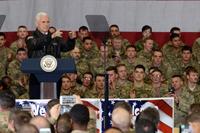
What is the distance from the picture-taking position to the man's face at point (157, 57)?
1578cm

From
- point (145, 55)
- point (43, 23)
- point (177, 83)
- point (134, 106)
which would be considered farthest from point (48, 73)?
point (145, 55)

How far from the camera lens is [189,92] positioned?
14617 millimetres

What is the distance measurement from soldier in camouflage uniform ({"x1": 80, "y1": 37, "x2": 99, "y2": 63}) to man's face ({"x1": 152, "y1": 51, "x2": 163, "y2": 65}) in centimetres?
111

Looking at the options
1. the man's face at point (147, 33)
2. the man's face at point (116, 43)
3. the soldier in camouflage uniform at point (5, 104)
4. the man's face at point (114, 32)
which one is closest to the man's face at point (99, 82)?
the man's face at point (116, 43)

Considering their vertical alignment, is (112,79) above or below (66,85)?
above

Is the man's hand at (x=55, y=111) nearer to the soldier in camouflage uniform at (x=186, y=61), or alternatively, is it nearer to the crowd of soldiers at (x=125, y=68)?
the crowd of soldiers at (x=125, y=68)

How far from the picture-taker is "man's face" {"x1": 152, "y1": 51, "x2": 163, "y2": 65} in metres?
15.8

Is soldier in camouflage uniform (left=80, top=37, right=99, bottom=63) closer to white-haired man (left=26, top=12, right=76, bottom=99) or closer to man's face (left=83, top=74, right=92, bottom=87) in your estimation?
man's face (left=83, top=74, right=92, bottom=87)

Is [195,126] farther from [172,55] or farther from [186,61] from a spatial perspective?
[172,55]

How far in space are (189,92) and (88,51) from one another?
2.51 m

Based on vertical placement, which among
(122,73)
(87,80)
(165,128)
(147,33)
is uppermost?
(147,33)

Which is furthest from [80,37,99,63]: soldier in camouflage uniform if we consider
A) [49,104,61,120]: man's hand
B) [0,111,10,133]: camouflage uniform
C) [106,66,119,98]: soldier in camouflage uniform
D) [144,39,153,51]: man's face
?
[0,111,10,133]: camouflage uniform

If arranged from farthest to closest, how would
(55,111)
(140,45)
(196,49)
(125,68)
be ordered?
(196,49)
(140,45)
(125,68)
(55,111)

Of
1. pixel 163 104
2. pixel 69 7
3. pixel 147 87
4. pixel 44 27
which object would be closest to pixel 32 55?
pixel 44 27
